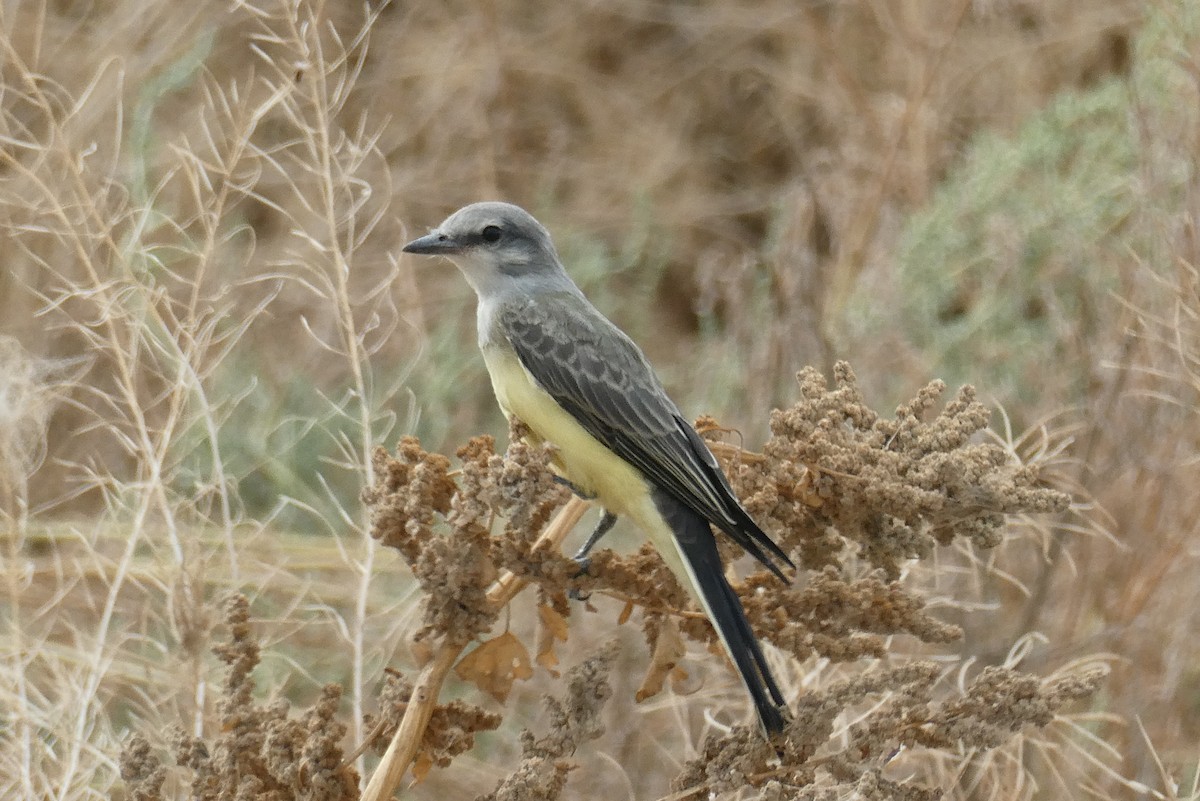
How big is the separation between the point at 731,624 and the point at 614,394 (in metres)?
1.11

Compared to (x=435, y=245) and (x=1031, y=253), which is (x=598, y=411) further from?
(x=1031, y=253)

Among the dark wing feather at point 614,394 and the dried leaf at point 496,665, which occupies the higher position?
the dark wing feather at point 614,394

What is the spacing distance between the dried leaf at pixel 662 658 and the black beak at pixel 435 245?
170cm

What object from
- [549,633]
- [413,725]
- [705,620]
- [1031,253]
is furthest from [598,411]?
[1031,253]

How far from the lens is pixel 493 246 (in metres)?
4.16

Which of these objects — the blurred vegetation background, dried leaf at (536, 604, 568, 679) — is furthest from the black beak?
dried leaf at (536, 604, 568, 679)

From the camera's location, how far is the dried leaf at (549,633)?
2463 mm

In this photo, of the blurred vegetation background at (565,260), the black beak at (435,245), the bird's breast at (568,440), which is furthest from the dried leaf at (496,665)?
the black beak at (435,245)

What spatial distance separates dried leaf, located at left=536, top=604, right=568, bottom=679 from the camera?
2.46 meters

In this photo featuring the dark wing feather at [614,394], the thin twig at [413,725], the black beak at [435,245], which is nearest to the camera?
the thin twig at [413,725]

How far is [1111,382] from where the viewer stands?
15.4 ft

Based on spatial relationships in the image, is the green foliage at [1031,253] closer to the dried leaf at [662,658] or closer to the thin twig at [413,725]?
the dried leaf at [662,658]

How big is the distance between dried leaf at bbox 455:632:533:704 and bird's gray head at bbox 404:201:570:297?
5.95ft

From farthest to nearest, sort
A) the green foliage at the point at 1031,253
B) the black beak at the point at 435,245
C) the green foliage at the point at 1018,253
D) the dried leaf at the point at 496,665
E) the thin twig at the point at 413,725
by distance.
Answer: the green foliage at the point at 1018,253, the green foliage at the point at 1031,253, the black beak at the point at 435,245, the dried leaf at the point at 496,665, the thin twig at the point at 413,725
